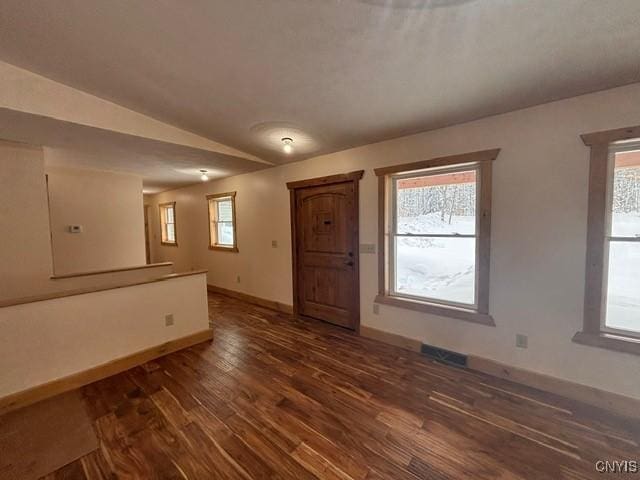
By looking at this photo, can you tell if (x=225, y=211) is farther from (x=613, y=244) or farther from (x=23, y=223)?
(x=613, y=244)

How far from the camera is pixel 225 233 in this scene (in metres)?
5.34

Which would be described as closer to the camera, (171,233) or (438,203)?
(438,203)

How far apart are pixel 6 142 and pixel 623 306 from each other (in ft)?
19.4

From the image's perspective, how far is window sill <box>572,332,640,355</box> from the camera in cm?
188

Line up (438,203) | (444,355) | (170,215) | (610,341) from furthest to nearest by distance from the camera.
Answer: (170,215), (438,203), (444,355), (610,341)

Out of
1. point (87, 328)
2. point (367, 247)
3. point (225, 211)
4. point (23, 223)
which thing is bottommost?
point (87, 328)

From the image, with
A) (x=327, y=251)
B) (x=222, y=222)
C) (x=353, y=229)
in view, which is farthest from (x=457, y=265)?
(x=222, y=222)

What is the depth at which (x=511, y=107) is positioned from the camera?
2184 mm

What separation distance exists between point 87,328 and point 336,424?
2383 mm

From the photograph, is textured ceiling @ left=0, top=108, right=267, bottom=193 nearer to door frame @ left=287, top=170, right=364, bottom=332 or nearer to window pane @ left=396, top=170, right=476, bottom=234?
door frame @ left=287, top=170, right=364, bottom=332

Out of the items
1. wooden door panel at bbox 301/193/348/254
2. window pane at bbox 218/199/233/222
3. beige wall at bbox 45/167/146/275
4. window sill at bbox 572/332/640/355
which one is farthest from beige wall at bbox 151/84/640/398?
beige wall at bbox 45/167/146/275

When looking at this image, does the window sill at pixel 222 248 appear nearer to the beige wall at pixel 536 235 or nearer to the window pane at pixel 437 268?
the beige wall at pixel 536 235

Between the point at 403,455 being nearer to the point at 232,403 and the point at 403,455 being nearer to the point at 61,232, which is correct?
the point at 232,403

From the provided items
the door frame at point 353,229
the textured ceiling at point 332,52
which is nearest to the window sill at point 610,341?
the textured ceiling at point 332,52
